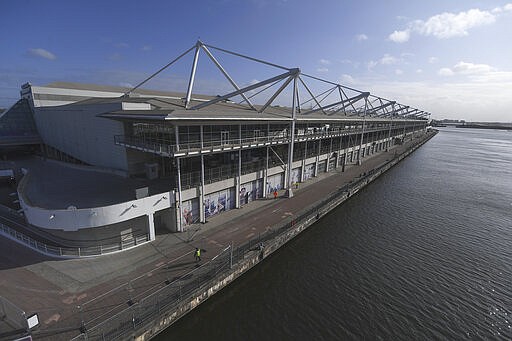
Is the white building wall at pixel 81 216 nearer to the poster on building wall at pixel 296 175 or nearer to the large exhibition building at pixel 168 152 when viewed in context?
the large exhibition building at pixel 168 152

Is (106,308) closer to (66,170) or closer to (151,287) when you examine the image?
(151,287)

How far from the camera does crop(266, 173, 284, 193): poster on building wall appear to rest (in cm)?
3291

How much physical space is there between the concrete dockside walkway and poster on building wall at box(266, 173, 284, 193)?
29.0ft

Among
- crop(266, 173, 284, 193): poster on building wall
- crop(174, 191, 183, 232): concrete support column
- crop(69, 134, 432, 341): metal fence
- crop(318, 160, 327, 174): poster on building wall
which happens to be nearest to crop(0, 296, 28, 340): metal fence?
crop(69, 134, 432, 341): metal fence

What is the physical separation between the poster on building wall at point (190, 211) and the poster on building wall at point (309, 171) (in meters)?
23.2

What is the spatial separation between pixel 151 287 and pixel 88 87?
51.1m

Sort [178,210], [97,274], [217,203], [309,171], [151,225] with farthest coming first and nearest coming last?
[309,171]
[217,203]
[178,210]
[151,225]
[97,274]

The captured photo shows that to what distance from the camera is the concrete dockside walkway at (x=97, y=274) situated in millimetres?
13032

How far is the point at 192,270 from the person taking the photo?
16641 millimetres

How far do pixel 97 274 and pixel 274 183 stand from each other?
2302 cm

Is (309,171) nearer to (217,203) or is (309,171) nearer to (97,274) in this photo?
(217,203)

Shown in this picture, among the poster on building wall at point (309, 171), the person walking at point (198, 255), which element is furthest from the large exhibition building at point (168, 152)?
the person walking at point (198, 255)

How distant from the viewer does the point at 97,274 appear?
1620 cm

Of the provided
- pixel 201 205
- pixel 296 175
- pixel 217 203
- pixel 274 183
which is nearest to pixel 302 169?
pixel 296 175
